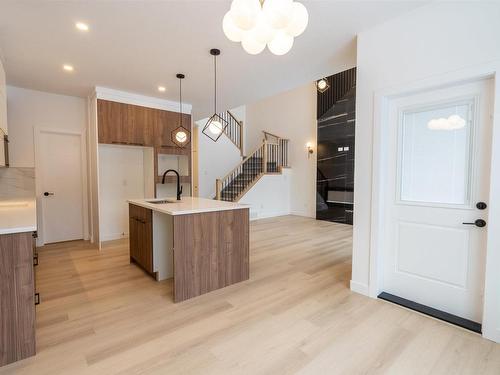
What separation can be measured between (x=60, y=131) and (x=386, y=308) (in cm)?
585

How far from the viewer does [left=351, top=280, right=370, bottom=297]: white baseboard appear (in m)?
2.69

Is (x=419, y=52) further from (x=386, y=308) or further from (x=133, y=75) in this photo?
(x=133, y=75)

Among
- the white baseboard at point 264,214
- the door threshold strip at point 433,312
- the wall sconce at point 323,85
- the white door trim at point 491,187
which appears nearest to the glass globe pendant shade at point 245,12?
the white door trim at point 491,187

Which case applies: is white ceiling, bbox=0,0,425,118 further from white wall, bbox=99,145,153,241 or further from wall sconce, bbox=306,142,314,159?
wall sconce, bbox=306,142,314,159

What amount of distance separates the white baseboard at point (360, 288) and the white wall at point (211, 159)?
6.34 meters

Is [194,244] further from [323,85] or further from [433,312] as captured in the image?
[323,85]

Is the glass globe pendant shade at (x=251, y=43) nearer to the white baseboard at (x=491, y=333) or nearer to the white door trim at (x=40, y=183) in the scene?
the white baseboard at (x=491, y=333)

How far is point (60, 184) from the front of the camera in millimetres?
4750

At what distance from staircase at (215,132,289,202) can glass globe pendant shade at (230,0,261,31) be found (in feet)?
20.8

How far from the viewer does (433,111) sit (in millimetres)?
2365

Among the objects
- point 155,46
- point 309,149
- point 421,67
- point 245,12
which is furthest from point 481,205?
point 309,149

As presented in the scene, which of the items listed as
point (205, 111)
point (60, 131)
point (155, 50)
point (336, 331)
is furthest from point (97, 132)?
point (336, 331)

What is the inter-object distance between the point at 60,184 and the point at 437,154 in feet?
19.4

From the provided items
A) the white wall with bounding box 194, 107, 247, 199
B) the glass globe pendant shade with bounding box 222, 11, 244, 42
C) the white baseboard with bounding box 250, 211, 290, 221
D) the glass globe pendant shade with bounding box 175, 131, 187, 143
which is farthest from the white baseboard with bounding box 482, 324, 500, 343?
the white wall with bounding box 194, 107, 247, 199
